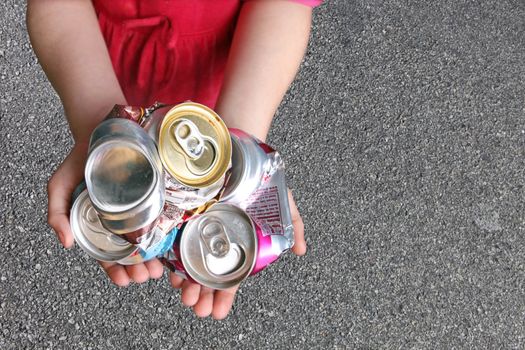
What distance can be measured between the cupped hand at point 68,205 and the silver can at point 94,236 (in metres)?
0.02

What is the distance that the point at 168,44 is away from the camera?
2.43 ft

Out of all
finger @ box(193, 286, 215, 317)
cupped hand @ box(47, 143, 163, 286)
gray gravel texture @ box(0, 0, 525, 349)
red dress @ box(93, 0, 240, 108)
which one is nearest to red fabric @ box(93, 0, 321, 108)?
red dress @ box(93, 0, 240, 108)

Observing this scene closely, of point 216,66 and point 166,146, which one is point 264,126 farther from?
point 166,146

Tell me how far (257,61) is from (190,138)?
0.79 ft

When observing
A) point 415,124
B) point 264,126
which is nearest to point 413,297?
point 415,124

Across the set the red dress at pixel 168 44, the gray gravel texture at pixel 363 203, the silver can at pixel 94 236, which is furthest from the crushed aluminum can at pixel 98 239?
the gray gravel texture at pixel 363 203

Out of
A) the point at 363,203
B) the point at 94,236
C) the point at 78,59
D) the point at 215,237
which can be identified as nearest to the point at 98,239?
the point at 94,236

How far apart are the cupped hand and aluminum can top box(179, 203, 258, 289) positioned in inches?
2.9

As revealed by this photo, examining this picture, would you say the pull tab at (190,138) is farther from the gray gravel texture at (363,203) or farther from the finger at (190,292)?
the gray gravel texture at (363,203)

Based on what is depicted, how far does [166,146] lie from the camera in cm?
51

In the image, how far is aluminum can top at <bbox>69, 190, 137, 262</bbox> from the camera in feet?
1.98

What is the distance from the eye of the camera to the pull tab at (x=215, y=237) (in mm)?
624

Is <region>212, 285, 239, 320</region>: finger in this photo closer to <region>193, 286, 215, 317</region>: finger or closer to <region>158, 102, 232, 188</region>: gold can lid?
<region>193, 286, 215, 317</region>: finger

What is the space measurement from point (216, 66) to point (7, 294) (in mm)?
644
